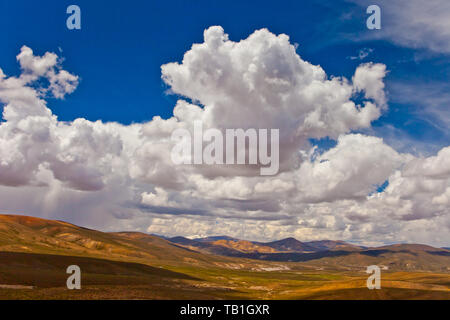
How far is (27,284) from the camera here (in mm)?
109625
